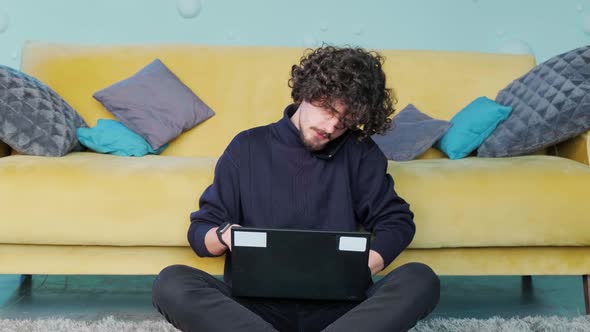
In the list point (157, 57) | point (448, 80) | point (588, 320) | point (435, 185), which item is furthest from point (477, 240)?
point (157, 57)

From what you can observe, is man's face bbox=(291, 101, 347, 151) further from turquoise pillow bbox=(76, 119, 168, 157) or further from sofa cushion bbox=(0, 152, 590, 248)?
turquoise pillow bbox=(76, 119, 168, 157)

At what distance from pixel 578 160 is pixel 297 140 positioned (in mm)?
1145

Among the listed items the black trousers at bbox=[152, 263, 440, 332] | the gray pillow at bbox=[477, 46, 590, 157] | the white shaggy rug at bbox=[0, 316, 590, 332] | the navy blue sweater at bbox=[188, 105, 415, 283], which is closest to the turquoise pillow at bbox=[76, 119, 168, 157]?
the white shaggy rug at bbox=[0, 316, 590, 332]

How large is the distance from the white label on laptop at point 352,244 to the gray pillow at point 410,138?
42.7 inches

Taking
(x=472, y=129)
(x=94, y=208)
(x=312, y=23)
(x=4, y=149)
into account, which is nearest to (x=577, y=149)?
(x=472, y=129)

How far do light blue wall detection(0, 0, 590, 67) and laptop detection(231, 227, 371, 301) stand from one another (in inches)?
78.9

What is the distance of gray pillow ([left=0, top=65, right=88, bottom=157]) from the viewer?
224cm

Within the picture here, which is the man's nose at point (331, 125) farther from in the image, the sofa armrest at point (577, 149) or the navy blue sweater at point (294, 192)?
the sofa armrest at point (577, 149)

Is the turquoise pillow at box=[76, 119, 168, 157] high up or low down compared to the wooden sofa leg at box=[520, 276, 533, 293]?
up

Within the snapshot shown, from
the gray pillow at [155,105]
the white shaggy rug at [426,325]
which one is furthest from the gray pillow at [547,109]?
the gray pillow at [155,105]

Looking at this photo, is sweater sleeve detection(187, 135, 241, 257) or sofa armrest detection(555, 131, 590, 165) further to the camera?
sofa armrest detection(555, 131, 590, 165)

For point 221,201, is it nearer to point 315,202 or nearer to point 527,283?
point 315,202

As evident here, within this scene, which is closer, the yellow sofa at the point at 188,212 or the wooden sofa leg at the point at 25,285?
the yellow sofa at the point at 188,212

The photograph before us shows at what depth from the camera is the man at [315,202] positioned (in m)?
1.44
